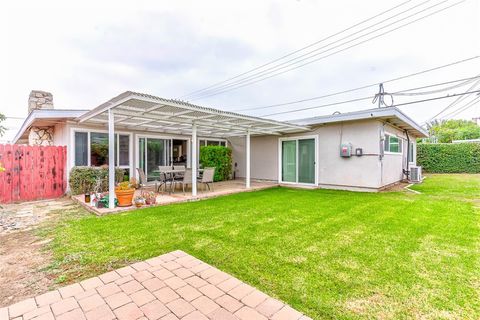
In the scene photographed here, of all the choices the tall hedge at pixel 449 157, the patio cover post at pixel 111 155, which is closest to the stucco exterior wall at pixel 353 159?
the patio cover post at pixel 111 155

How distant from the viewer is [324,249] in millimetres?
3309

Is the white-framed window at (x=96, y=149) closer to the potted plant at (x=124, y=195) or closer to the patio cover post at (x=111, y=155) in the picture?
the patio cover post at (x=111, y=155)

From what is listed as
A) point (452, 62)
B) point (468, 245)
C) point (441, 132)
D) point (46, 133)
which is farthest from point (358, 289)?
point (441, 132)

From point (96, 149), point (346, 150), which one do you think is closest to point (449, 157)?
point (346, 150)

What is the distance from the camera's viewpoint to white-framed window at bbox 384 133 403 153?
9.17 metres

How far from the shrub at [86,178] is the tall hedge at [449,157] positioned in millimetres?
20251

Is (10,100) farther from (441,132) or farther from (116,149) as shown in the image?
(441,132)

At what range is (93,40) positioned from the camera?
9578 mm

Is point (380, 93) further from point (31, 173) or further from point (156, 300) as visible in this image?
point (31, 173)

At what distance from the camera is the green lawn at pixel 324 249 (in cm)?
215

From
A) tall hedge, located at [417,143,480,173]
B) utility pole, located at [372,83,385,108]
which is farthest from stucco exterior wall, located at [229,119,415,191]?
tall hedge, located at [417,143,480,173]

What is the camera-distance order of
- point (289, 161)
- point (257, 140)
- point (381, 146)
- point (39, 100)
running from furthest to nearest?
point (257, 140), point (289, 161), point (39, 100), point (381, 146)

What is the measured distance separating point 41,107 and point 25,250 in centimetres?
862

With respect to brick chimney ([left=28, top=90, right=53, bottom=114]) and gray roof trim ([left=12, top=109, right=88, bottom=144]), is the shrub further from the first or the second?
brick chimney ([left=28, top=90, right=53, bottom=114])
